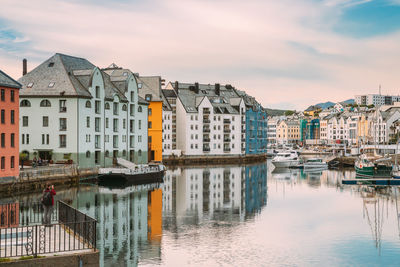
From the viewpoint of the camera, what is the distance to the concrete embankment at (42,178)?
6094 centimetres

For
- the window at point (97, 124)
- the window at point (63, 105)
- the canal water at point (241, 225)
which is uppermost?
the window at point (63, 105)

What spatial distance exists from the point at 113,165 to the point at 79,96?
45.7ft

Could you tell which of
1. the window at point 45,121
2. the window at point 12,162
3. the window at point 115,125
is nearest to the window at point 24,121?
the window at point 45,121

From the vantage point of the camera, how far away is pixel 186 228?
140ft

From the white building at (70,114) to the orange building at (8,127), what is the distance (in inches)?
708

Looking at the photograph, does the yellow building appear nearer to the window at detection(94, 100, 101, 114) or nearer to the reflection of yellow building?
the window at detection(94, 100, 101, 114)

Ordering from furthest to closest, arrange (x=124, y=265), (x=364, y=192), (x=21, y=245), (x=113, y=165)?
(x=113, y=165) < (x=364, y=192) < (x=124, y=265) < (x=21, y=245)

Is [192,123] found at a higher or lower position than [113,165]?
higher

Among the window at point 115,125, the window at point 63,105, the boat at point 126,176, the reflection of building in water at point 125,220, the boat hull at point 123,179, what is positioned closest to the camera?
the reflection of building in water at point 125,220

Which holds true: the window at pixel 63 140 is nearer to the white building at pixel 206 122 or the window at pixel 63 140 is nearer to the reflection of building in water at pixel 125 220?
the reflection of building in water at pixel 125 220

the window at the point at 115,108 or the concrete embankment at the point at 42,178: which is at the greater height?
the window at the point at 115,108

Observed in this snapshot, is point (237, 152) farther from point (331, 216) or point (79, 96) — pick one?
point (331, 216)

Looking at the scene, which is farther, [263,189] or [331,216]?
[263,189]

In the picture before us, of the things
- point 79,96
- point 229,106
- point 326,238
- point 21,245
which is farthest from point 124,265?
point 229,106
